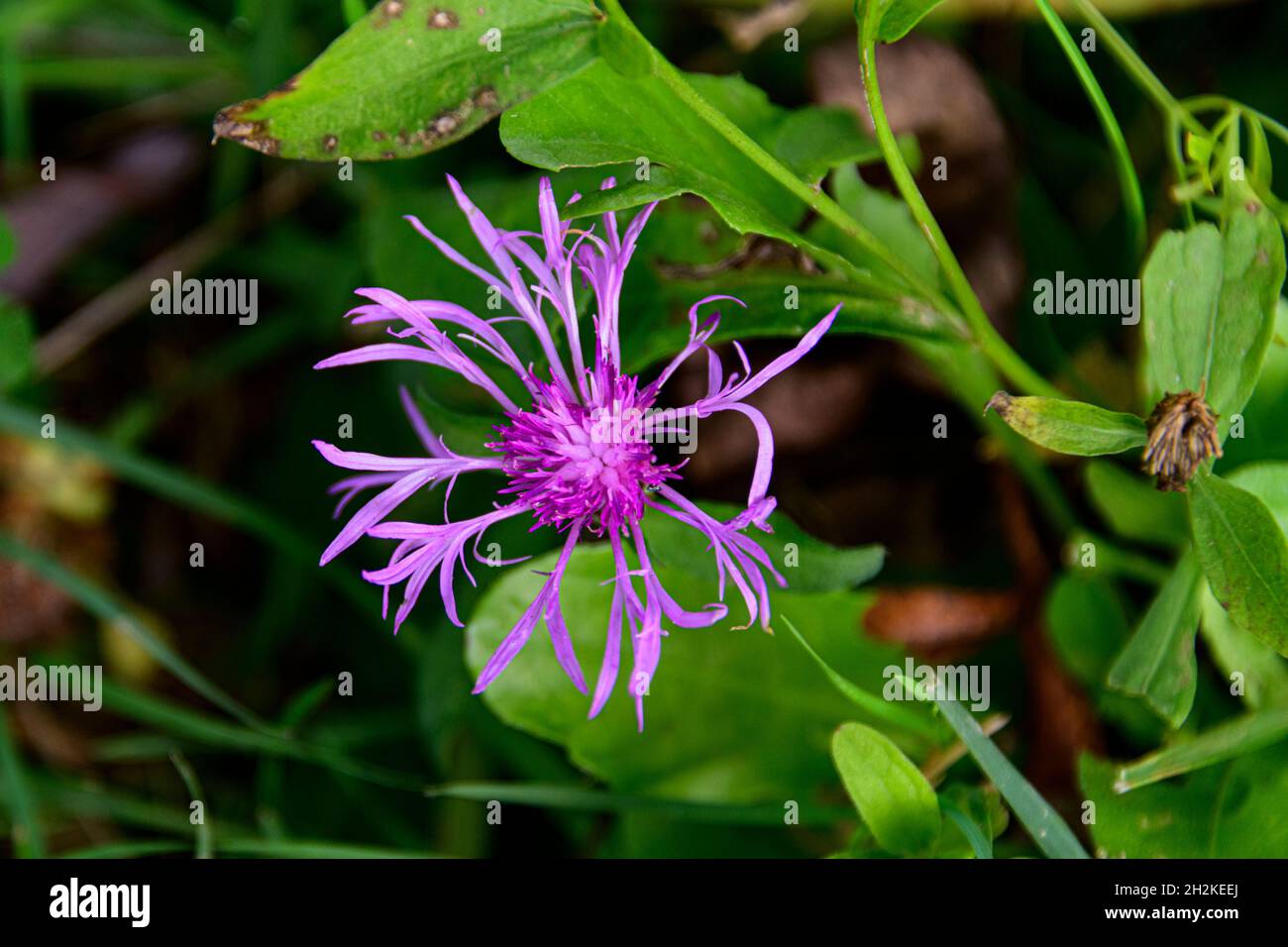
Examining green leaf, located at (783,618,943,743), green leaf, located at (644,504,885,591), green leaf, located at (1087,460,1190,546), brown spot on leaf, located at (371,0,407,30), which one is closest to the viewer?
brown spot on leaf, located at (371,0,407,30)

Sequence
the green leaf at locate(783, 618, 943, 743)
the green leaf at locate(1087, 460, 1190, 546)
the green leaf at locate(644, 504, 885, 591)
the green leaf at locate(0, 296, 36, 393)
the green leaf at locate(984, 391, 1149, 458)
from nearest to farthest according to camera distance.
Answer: the green leaf at locate(984, 391, 1149, 458), the green leaf at locate(644, 504, 885, 591), the green leaf at locate(783, 618, 943, 743), the green leaf at locate(1087, 460, 1190, 546), the green leaf at locate(0, 296, 36, 393)

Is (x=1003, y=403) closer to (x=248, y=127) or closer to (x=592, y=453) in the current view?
(x=592, y=453)

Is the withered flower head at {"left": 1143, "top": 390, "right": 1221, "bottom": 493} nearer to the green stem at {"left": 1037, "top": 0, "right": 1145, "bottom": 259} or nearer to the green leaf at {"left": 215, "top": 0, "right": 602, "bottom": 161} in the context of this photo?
the green stem at {"left": 1037, "top": 0, "right": 1145, "bottom": 259}

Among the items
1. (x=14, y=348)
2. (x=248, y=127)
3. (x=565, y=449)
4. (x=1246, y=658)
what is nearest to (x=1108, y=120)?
(x=1246, y=658)

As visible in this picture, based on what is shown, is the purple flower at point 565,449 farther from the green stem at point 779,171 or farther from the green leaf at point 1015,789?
the green leaf at point 1015,789

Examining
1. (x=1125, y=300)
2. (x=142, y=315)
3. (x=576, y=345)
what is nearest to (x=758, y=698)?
(x=576, y=345)

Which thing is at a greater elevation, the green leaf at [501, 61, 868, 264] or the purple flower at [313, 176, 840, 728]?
the green leaf at [501, 61, 868, 264]

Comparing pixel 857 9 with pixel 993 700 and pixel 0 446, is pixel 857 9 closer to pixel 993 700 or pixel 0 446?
pixel 993 700

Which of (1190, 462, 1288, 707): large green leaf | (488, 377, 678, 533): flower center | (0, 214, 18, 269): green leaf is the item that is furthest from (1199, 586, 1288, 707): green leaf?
(0, 214, 18, 269): green leaf
